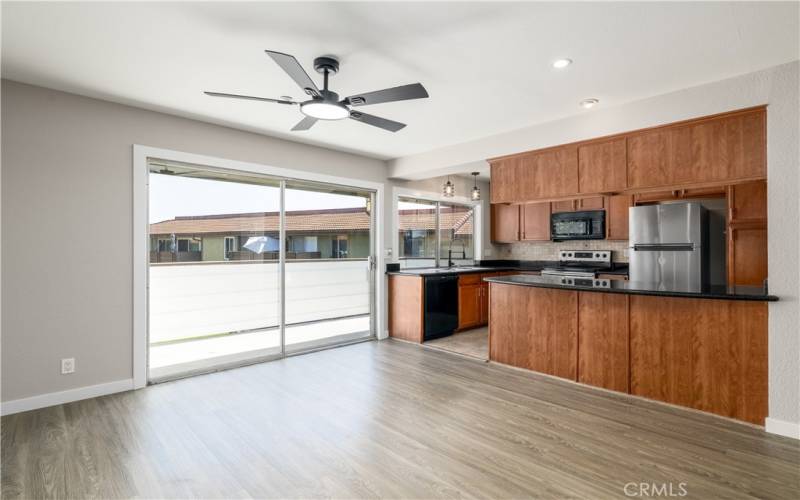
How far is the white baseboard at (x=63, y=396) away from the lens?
296 centimetres

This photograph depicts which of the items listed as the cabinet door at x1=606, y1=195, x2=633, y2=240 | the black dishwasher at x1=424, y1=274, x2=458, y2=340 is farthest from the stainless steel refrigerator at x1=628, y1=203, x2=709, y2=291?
the black dishwasher at x1=424, y1=274, x2=458, y2=340

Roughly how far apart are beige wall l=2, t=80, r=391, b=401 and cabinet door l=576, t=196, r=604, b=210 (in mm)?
5301

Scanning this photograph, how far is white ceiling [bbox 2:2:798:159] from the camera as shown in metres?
2.15

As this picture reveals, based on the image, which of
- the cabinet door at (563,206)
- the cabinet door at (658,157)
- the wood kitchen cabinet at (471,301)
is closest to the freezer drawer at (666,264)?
the cabinet door at (658,157)

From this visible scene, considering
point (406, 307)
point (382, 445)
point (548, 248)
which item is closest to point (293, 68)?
point (382, 445)

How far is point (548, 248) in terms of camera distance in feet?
21.8

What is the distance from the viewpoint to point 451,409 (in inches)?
120

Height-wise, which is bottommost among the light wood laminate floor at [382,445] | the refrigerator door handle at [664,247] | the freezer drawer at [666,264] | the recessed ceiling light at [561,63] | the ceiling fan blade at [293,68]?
the light wood laminate floor at [382,445]

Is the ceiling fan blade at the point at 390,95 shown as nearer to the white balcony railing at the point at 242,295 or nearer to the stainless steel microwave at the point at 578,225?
the white balcony railing at the point at 242,295

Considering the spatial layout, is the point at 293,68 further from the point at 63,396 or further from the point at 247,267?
the point at 63,396

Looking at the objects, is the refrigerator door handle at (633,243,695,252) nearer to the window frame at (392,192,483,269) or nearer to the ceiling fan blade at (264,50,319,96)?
the window frame at (392,192,483,269)

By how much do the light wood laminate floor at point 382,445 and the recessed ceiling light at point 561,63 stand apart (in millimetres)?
2508

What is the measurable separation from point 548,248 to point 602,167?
303cm

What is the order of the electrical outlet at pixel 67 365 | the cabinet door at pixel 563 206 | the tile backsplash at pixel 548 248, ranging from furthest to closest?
1. the cabinet door at pixel 563 206
2. the tile backsplash at pixel 548 248
3. the electrical outlet at pixel 67 365
